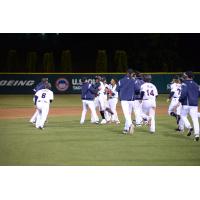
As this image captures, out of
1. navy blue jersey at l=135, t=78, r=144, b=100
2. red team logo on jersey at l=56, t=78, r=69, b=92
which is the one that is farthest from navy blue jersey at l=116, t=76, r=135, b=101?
red team logo on jersey at l=56, t=78, r=69, b=92

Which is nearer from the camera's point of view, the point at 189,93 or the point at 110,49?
the point at 189,93

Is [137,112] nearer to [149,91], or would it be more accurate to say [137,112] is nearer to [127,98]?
[149,91]

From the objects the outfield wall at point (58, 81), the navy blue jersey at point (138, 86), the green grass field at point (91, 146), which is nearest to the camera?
the green grass field at point (91, 146)

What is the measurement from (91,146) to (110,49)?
8784 millimetres

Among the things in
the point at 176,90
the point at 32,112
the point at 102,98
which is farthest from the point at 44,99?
the point at 32,112

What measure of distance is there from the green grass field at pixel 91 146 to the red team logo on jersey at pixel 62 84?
7930mm

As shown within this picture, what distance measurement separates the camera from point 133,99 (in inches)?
567

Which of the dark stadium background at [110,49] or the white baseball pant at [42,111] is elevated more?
the dark stadium background at [110,49]

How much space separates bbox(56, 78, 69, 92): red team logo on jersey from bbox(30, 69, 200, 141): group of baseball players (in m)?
7.28

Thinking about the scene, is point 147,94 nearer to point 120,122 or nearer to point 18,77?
point 120,122

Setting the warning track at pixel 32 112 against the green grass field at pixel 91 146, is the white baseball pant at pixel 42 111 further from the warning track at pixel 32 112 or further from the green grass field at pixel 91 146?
the warning track at pixel 32 112

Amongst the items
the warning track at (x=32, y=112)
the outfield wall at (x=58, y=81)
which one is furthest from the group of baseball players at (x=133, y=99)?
the warning track at (x=32, y=112)

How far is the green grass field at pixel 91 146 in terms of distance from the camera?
36.6 ft
